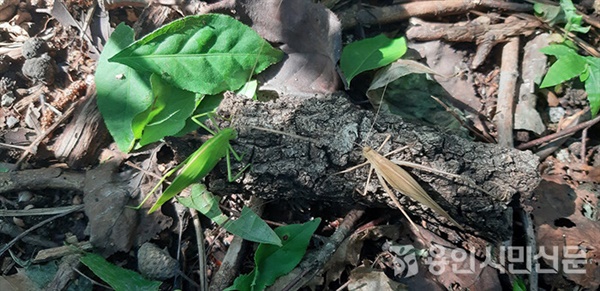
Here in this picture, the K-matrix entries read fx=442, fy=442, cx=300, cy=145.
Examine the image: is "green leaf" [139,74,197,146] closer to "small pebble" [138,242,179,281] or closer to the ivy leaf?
the ivy leaf

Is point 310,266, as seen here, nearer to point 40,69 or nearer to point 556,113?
point 556,113

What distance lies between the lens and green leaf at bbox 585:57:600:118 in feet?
6.92

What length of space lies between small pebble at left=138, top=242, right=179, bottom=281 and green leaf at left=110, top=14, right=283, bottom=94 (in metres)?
0.72

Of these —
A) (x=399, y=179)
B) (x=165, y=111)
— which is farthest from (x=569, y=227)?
(x=165, y=111)

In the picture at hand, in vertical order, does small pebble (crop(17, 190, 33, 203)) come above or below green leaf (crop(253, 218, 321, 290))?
above

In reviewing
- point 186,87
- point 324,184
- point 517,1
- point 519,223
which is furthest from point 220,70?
point 517,1

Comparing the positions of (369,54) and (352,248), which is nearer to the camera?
(352,248)

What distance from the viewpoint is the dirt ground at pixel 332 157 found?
1.73 m

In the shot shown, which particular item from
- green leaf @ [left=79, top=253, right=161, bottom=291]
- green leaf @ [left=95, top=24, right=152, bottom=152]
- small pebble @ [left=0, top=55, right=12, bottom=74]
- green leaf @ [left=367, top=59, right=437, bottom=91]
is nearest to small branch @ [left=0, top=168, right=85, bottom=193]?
green leaf @ [left=95, top=24, right=152, bottom=152]

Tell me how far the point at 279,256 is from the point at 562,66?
64.9 inches

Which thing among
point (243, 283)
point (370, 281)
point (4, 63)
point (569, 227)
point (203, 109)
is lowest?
point (569, 227)

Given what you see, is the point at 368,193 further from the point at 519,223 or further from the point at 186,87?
the point at 186,87

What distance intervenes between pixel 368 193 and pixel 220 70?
2.77 feet

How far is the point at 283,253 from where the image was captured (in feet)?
5.76
